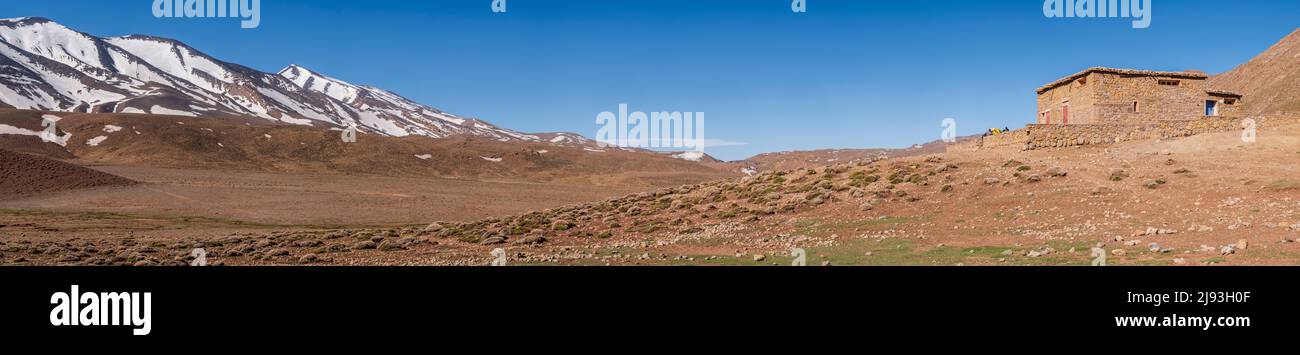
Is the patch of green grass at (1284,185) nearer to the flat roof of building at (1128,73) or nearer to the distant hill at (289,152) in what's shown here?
the flat roof of building at (1128,73)

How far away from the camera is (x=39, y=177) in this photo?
56.8 m

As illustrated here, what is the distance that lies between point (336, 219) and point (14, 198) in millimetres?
23839

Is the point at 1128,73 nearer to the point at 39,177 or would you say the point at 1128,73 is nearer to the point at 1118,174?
the point at 1118,174

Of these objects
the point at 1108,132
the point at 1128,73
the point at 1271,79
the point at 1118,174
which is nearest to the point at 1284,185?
the point at 1118,174

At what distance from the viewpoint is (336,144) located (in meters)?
128

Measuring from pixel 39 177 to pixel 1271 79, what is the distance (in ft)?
459

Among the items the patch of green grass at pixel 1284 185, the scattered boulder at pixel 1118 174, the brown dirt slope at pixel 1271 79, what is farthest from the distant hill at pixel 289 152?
the patch of green grass at pixel 1284 185

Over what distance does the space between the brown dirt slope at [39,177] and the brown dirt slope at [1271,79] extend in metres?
112

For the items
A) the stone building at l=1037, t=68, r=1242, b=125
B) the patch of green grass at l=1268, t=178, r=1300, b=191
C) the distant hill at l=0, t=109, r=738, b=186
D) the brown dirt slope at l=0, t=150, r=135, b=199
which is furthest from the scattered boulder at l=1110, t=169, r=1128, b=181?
the distant hill at l=0, t=109, r=738, b=186

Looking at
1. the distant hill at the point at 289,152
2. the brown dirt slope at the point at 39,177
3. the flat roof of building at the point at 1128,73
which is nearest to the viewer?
the flat roof of building at the point at 1128,73

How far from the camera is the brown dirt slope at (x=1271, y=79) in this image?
3575 inches
